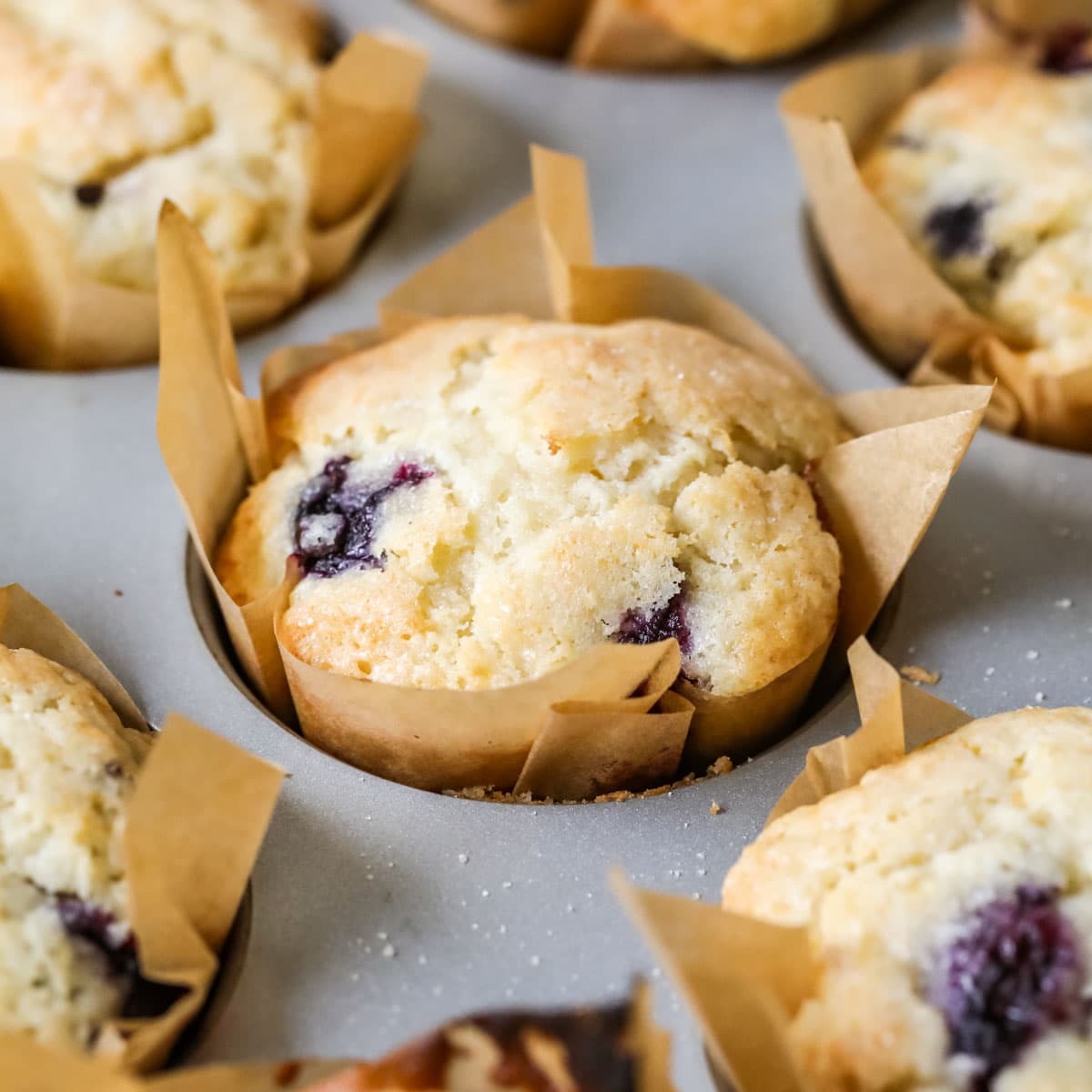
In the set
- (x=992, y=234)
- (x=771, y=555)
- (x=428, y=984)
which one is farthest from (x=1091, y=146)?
(x=428, y=984)

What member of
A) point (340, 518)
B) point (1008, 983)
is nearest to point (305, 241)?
point (340, 518)

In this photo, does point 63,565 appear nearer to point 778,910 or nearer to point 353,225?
point 353,225

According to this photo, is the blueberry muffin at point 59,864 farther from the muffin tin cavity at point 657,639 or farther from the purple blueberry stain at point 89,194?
the purple blueberry stain at point 89,194

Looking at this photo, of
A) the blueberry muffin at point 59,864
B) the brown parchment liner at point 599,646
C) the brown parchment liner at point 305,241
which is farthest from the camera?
the brown parchment liner at point 305,241

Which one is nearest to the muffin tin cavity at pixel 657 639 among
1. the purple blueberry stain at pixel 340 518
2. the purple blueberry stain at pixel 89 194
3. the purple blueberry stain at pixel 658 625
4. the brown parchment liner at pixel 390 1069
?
the purple blueberry stain at pixel 658 625

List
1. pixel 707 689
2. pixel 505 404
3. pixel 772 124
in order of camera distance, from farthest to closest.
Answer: pixel 772 124 < pixel 505 404 < pixel 707 689

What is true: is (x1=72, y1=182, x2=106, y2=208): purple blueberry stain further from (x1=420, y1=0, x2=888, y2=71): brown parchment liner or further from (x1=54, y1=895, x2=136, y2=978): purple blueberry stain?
(x1=54, y1=895, x2=136, y2=978): purple blueberry stain

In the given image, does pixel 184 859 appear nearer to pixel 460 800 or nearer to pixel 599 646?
pixel 460 800
